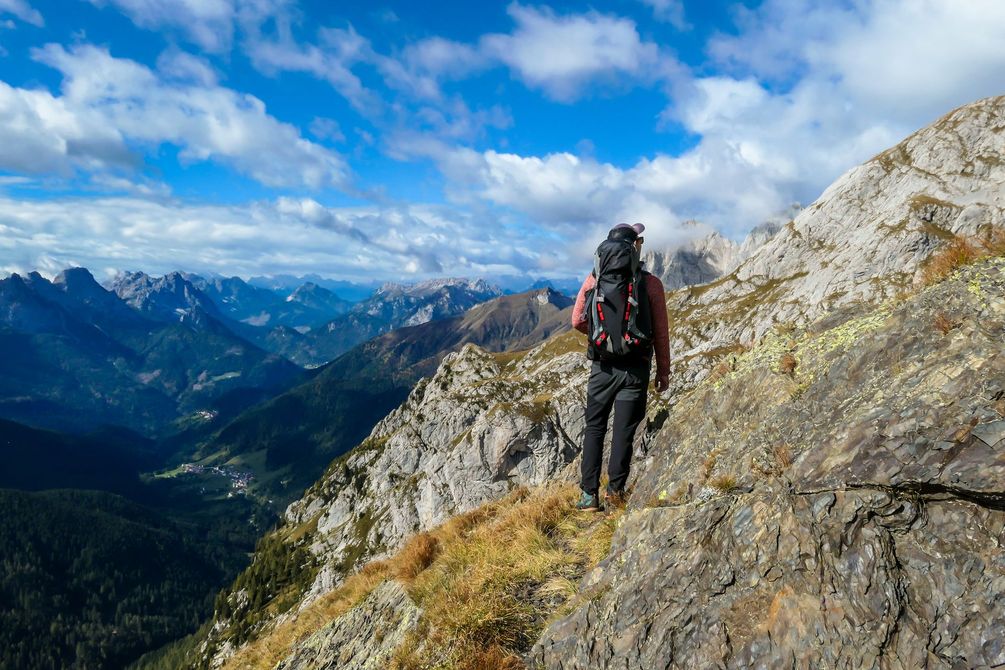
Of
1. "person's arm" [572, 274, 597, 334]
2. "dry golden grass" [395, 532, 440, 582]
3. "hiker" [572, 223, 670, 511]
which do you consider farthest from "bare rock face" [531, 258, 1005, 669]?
"dry golden grass" [395, 532, 440, 582]

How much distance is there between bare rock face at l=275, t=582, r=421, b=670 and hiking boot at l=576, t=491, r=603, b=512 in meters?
4.23

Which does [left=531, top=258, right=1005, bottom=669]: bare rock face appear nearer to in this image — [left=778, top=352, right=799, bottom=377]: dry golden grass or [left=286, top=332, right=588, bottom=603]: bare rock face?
[left=778, top=352, right=799, bottom=377]: dry golden grass

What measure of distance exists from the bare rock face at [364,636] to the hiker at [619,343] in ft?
15.0

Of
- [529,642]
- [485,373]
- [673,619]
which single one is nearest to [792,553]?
[673,619]

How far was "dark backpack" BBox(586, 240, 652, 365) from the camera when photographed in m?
9.73

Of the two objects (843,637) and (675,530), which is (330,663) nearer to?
(675,530)

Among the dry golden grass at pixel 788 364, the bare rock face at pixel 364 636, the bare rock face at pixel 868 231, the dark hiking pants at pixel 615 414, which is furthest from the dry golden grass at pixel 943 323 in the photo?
the bare rock face at pixel 868 231

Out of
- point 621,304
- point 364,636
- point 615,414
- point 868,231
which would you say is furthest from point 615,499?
point 868,231

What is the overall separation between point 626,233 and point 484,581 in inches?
284

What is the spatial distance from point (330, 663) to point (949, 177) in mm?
187616

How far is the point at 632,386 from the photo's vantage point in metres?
10.3

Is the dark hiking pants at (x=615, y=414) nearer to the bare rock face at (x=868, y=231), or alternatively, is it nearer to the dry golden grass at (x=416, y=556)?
the dry golden grass at (x=416, y=556)

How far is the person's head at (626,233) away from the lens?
32.7 ft

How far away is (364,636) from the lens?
9.91m
